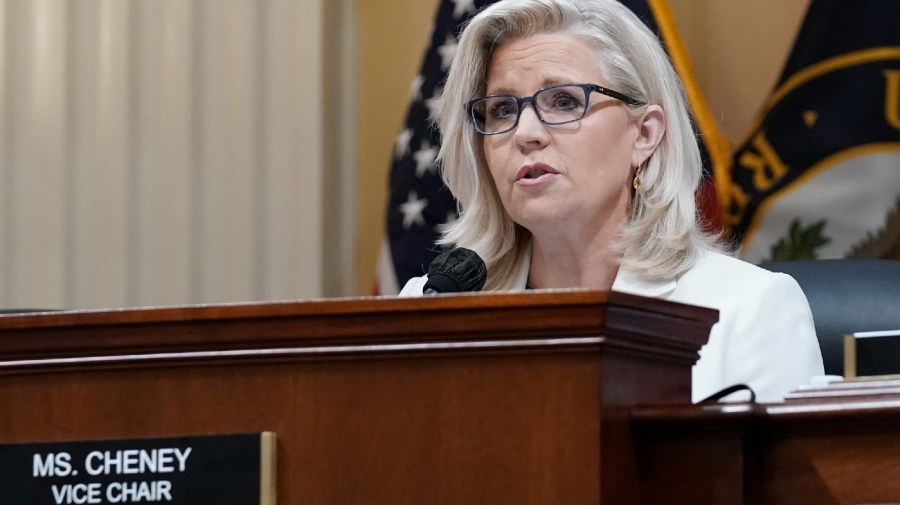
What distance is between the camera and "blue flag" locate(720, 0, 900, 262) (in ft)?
12.5

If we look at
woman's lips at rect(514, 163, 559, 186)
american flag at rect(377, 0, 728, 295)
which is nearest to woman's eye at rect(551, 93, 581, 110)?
woman's lips at rect(514, 163, 559, 186)

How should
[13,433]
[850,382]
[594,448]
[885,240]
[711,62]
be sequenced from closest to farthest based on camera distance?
[594,448]
[850,382]
[13,433]
[885,240]
[711,62]

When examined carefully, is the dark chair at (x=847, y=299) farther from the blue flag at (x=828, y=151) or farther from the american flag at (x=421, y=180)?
the american flag at (x=421, y=180)

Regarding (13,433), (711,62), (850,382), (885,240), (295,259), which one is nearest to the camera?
(850,382)

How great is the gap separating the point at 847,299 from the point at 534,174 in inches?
26.2

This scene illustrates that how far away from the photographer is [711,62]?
14.2 ft

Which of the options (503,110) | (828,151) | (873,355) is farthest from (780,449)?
(828,151)

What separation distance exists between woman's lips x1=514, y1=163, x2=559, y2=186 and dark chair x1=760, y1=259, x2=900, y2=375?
0.60 meters

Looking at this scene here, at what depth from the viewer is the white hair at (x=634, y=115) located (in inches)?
110

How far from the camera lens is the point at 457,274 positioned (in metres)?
2.08

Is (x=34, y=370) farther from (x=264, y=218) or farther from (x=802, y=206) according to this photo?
(x=264, y=218)

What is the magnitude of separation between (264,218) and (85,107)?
2.26 feet

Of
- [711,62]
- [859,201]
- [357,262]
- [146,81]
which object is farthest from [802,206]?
[146,81]

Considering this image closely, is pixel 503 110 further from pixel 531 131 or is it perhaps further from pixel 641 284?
pixel 641 284
